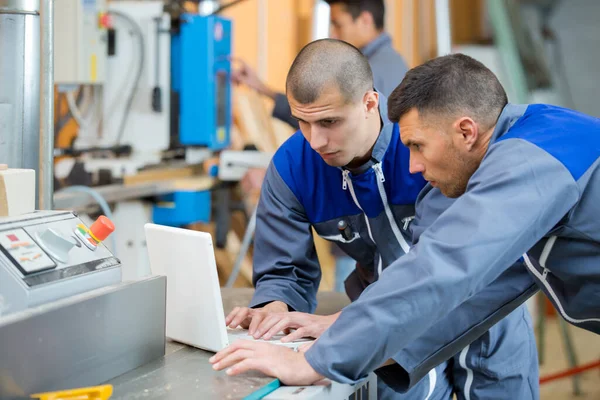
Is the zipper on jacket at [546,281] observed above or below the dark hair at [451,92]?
below

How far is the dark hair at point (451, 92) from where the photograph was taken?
4.33 ft

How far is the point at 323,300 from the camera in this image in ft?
6.31

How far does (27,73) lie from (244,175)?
5.72ft

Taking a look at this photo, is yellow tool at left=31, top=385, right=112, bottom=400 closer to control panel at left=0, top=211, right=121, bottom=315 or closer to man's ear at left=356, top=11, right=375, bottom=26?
control panel at left=0, top=211, right=121, bottom=315

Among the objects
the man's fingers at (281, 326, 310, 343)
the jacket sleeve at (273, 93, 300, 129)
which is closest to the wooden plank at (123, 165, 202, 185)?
the jacket sleeve at (273, 93, 300, 129)

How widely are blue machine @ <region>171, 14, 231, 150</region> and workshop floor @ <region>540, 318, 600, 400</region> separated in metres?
1.96

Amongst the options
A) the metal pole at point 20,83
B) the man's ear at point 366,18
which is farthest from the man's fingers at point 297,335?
the man's ear at point 366,18

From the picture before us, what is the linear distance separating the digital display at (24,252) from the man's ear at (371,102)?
817 millimetres

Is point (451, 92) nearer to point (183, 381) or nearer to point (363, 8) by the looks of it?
point (183, 381)

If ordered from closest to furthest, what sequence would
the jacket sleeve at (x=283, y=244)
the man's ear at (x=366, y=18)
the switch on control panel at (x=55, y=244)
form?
the switch on control panel at (x=55, y=244)
the jacket sleeve at (x=283, y=244)
the man's ear at (x=366, y=18)

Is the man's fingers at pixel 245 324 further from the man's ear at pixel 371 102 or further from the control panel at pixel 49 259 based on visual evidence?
the man's ear at pixel 371 102

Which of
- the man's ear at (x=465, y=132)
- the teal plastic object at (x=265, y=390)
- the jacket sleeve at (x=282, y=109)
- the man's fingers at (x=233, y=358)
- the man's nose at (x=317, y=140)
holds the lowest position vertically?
the teal plastic object at (x=265, y=390)

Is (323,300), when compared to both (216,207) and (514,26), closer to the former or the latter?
(216,207)

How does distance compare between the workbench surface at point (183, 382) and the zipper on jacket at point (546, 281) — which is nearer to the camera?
the workbench surface at point (183, 382)
